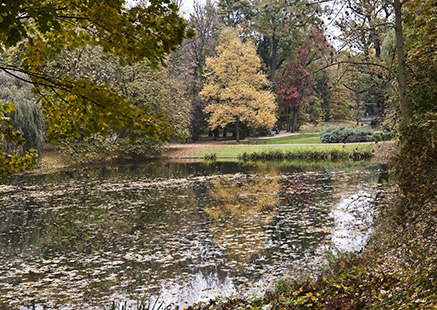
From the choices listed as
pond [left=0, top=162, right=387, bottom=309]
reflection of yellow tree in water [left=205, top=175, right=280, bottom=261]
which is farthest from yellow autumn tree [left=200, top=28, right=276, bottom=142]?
pond [left=0, top=162, right=387, bottom=309]

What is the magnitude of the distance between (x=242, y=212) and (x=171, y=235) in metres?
2.90

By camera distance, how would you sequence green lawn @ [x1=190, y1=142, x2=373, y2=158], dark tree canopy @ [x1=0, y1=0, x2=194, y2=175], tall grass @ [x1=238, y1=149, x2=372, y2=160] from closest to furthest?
dark tree canopy @ [x1=0, y1=0, x2=194, y2=175] < tall grass @ [x1=238, y1=149, x2=372, y2=160] < green lawn @ [x1=190, y1=142, x2=373, y2=158]

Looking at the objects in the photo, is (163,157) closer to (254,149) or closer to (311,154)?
(254,149)

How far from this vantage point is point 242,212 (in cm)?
1244

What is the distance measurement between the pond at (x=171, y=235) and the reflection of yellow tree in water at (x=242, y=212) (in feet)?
0.10

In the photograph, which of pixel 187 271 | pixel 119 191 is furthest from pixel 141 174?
pixel 187 271

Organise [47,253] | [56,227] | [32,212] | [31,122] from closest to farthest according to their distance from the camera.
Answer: [47,253]
[56,227]
[32,212]
[31,122]

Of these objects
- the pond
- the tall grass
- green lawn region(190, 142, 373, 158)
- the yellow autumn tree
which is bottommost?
the pond

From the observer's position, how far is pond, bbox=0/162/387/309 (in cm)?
704

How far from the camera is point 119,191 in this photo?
1734 centimetres

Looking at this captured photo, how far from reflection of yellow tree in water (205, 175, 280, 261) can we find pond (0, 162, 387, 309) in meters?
0.03

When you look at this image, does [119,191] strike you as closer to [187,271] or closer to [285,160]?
[187,271]

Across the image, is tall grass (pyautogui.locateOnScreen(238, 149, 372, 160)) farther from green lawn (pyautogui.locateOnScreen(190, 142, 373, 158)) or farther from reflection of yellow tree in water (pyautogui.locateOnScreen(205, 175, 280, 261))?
reflection of yellow tree in water (pyautogui.locateOnScreen(205, 175, 280, 261))

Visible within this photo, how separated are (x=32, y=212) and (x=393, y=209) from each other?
11.6 m
